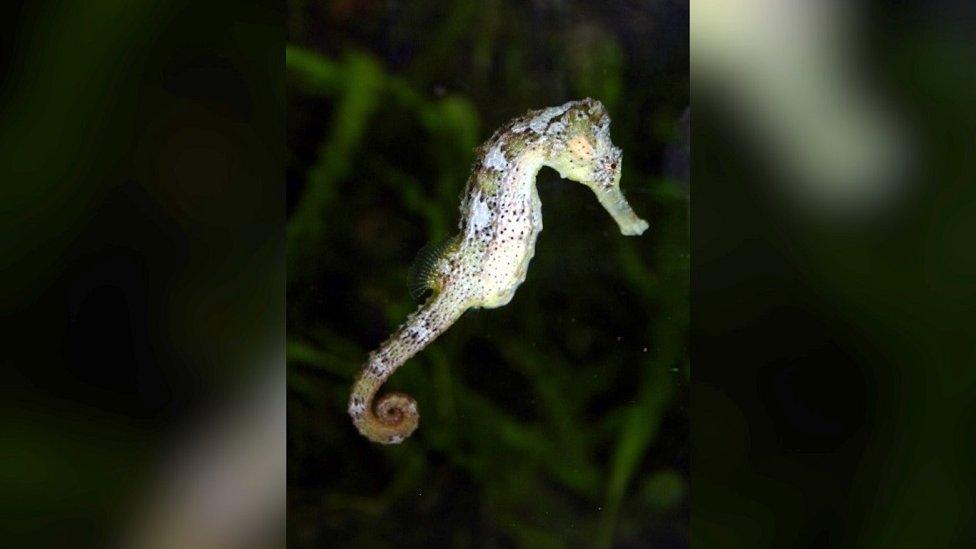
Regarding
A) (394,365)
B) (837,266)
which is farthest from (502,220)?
(837,266)

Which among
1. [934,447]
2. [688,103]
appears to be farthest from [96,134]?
[934,447]

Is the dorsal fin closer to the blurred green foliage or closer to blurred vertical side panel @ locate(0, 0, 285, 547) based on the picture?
the blurred green foliage

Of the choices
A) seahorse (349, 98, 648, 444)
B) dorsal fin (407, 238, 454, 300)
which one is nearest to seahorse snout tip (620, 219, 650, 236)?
seahorse (349, 98, 648, 444)

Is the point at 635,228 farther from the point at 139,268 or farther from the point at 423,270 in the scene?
the point at 139,268

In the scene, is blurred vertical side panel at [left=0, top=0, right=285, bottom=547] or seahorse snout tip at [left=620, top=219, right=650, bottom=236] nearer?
blurred vertical side panel at [left=0, top=0, right=285, bottom=547]

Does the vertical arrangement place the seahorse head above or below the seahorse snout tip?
above

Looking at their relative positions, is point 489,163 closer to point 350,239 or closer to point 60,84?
point 350,239
